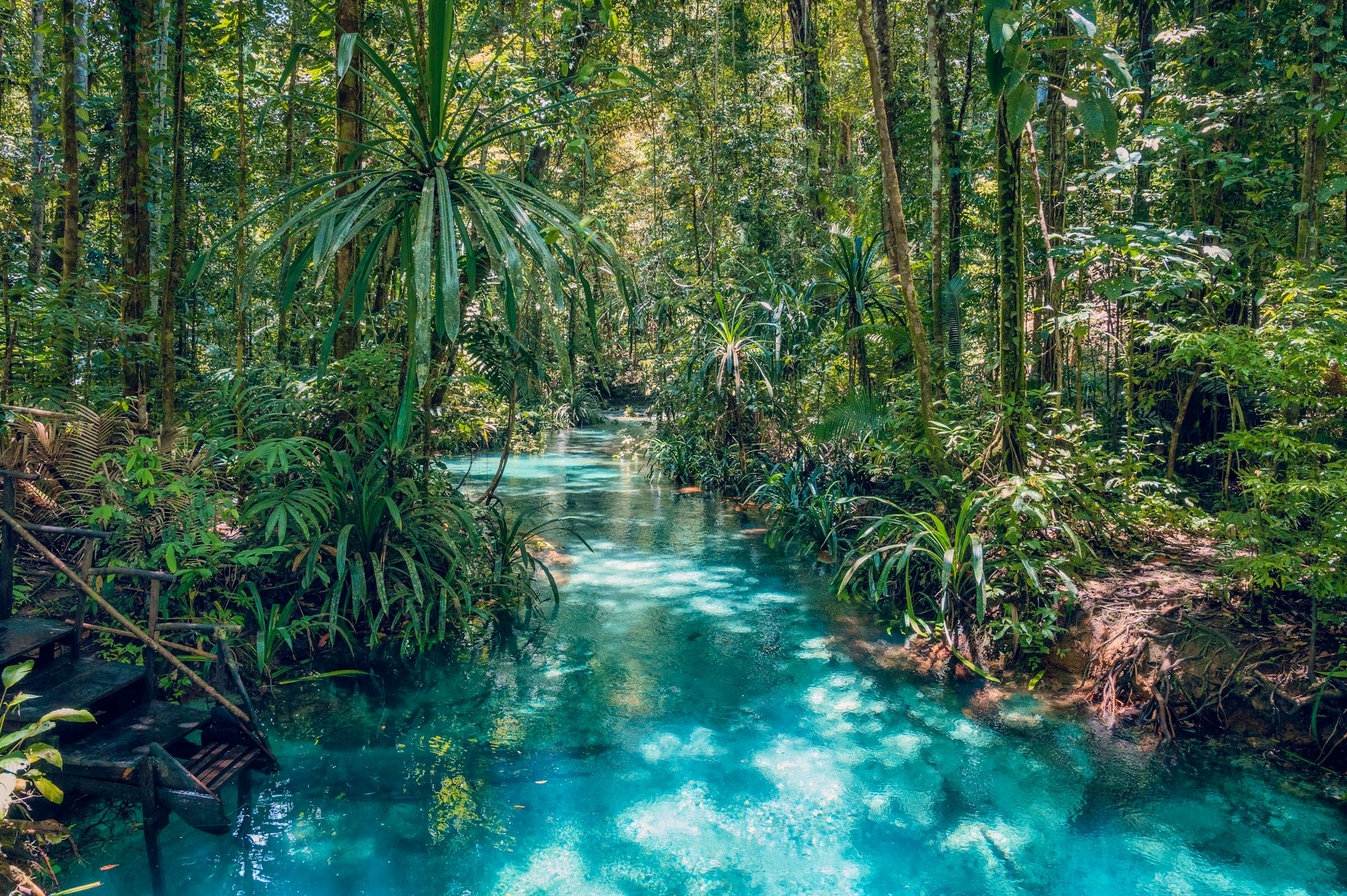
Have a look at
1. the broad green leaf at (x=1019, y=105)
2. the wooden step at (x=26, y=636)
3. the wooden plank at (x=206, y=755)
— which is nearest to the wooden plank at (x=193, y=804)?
the wooden plank at (x=206, y=755)

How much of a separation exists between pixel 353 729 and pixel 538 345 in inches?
99.7

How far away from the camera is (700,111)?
10344 mm

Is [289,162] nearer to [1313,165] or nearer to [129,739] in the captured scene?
[129,739]

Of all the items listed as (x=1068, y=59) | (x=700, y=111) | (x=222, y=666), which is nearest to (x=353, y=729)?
(x=222, y=666)

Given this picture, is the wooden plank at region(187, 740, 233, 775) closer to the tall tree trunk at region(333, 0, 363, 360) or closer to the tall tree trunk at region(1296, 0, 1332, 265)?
the tall tree trunk at region(333, 0, 363, 360)

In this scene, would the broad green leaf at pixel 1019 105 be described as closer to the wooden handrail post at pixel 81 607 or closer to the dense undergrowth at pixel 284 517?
the dense undergrowth at pixel 284 517

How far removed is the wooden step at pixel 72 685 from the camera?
241 centimetres

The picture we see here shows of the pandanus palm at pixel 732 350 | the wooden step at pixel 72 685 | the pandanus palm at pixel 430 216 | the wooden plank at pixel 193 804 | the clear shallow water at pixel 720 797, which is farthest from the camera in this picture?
the pandanus palm at pixel 732 350

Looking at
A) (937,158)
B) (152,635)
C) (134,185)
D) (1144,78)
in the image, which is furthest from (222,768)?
(1144,78)

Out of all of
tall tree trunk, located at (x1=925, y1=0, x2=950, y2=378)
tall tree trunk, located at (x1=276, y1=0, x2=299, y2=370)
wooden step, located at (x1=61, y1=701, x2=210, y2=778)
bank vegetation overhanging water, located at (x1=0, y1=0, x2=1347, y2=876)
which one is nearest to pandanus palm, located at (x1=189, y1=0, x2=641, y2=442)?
bank vegetation overhanging water, located at (x1=0, y1=0, x2=1347, y2=876)

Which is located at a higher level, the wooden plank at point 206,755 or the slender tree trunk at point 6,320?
the slender tree trunk at point 6,320

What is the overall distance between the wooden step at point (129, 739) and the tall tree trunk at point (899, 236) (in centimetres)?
406

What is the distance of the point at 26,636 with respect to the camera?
8.58 ft

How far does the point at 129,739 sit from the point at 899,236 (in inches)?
174
